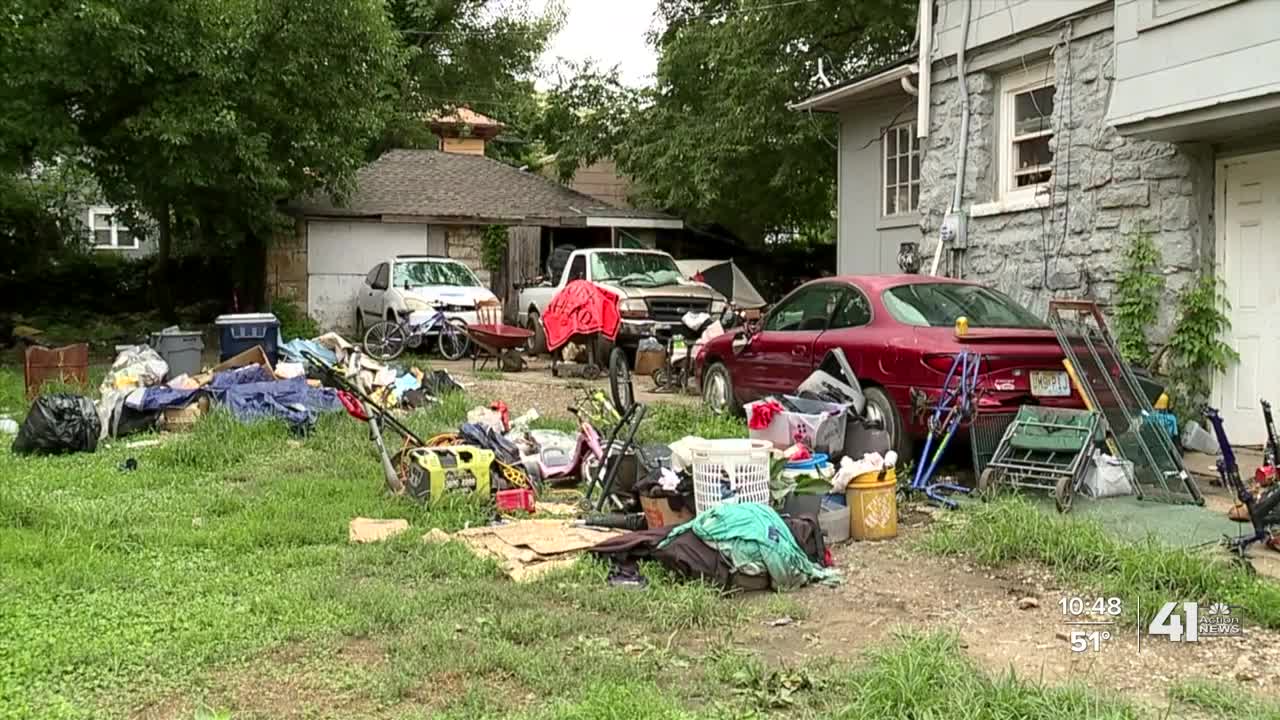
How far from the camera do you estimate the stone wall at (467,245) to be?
22.2 m

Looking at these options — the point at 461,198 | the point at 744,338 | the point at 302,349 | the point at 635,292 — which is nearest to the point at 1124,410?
the point at 744,338

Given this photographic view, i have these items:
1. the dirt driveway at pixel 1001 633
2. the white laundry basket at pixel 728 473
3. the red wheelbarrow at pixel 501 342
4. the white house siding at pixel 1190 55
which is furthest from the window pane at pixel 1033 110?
the red wheelbarrow at pixel 501 342

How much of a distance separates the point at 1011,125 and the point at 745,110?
8515 mm

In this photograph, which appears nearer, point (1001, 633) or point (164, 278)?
point (1001, 633)

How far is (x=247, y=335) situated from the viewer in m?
12.3

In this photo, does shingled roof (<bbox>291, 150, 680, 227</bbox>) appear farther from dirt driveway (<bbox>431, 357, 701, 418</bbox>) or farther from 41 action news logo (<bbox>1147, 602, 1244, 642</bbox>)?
41 action news logo (<bbox>1147, 602, 1244, 642</bbox>)

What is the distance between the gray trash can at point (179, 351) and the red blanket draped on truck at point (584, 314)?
4554 millimetres

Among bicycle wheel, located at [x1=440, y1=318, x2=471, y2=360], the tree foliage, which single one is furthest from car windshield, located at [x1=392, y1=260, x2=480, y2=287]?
→ the tree foliage

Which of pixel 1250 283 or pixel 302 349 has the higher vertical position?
pixel 1250 283

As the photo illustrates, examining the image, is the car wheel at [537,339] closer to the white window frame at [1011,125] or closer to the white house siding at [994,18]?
the white house siding at [994,18]

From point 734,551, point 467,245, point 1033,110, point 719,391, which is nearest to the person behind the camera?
point 734,551

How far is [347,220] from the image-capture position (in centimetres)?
2117

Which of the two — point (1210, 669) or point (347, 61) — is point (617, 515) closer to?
point (1210, 669)

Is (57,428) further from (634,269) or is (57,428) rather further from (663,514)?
(634,269)
